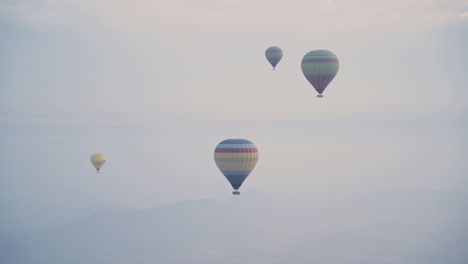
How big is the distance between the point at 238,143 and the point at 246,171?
4642 mm

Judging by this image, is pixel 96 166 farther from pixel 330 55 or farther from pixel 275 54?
pixel 330 55

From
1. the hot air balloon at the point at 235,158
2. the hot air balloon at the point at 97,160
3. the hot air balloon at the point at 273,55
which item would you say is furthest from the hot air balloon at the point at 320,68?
the hot air balloon at the point at 97,160

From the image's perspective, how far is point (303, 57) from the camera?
401 ft

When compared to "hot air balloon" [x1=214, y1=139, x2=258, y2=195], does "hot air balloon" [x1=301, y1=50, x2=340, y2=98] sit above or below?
above

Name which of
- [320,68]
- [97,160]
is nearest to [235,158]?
[320,68]

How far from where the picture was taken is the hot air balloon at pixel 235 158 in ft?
363

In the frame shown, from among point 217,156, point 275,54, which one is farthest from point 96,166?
point 217,156

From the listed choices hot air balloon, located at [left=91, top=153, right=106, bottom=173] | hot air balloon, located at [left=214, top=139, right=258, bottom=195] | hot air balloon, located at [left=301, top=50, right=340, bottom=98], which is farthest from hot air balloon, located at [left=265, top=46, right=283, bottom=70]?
hot air balloon, located at [left=91, top=153, right=106, bottom=173]

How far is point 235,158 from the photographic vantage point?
11050 cm

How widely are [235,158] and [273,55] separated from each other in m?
37.9

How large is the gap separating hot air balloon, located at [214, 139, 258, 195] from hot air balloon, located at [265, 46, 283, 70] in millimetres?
33875

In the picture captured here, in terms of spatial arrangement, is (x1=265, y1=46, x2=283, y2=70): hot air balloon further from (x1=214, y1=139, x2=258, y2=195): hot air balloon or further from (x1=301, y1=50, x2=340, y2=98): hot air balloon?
(x1=214, y1=139, x2=258, y2=195): hot air balloon

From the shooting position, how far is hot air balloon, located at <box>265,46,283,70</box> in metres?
142

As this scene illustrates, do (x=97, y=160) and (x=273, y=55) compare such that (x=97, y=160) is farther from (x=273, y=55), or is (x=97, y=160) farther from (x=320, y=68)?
(x=320, y=68)
